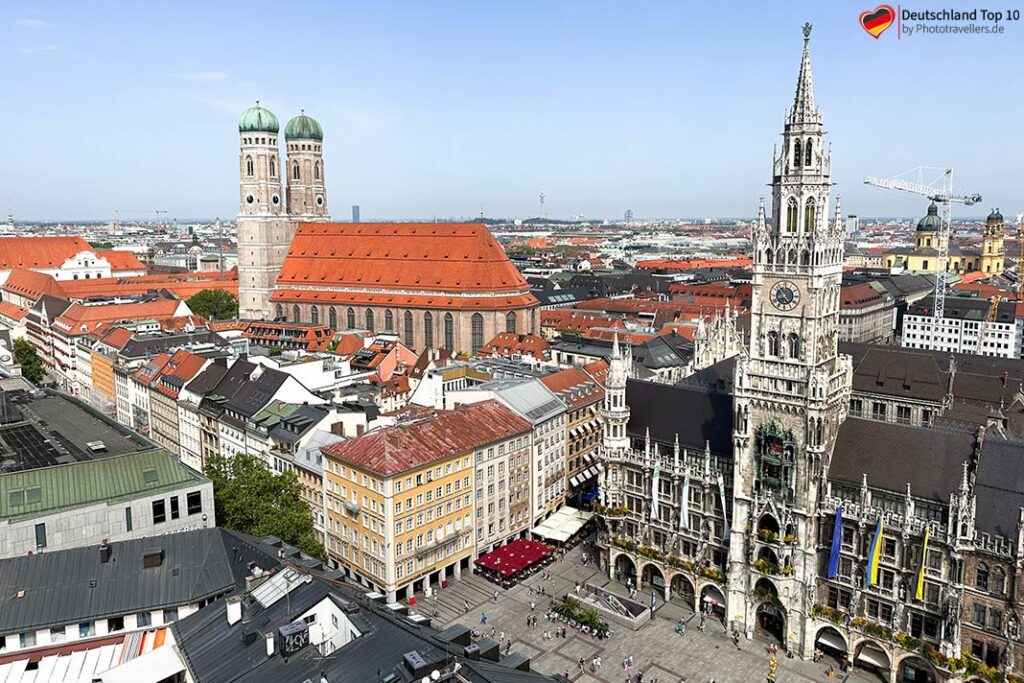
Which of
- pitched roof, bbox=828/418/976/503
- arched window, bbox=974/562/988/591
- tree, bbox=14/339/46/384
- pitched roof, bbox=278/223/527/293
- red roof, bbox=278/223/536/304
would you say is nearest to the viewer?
arched window, bbox=974/562/988/591

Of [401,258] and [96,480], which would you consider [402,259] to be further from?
[96,480]

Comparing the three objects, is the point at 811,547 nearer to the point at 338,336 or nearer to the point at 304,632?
the point at 304,632

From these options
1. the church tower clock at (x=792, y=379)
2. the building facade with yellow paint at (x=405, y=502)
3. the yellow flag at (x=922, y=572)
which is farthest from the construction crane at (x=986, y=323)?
the building facade with yellow paint at (x=405, y=502)

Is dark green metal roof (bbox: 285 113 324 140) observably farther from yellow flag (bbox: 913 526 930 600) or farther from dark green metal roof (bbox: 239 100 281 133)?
yellow flag (bbox: 913 526 930 600)

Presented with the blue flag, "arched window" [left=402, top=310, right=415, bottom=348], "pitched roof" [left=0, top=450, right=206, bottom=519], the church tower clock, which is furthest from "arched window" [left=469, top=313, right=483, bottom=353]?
the blue flag

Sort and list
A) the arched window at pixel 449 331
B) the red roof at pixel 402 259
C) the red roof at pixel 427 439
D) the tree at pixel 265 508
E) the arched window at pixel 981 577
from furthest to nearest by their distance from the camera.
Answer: the red roof at pixel 402 259
the arched window at pixel 449 331
the red roof at pixel 427 439
the tree at pixel 265 508
the arched window at pixel 981 577

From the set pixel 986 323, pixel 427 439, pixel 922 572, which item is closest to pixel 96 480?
pixel 427 439

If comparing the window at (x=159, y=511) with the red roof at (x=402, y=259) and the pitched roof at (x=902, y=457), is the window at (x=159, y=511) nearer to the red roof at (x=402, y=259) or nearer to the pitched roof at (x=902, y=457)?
the pitched roof at (x=902, y=457)
